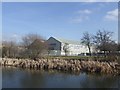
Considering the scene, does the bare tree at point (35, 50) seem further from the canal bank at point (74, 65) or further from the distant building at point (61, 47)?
the distant building at point (61, 47)

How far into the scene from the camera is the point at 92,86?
1595 centimetres

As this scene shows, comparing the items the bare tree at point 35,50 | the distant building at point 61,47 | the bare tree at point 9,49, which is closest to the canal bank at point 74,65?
the bare tree at point 35,50

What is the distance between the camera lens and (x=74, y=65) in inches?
979

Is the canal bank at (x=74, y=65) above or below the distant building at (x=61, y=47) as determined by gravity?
below

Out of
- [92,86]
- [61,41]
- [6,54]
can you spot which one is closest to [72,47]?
[61,41]

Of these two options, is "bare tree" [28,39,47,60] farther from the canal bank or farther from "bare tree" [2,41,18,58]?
the canal bank

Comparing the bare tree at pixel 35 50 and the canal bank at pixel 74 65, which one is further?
the bare tree at pixel 35 50

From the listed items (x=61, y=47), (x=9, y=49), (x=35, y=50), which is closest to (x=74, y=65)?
(x=35, y=50)

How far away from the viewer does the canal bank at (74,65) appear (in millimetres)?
22500

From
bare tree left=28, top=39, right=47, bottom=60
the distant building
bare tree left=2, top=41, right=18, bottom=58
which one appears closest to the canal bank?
bare tree left=28, top=39, right=47, bottom=60

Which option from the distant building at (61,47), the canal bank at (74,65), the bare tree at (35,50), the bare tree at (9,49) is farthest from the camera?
the distant building at (61,47)

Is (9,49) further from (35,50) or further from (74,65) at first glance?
(74,65)

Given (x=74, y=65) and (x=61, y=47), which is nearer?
(x=74, y=65)

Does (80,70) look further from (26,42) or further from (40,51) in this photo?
(26,42)
